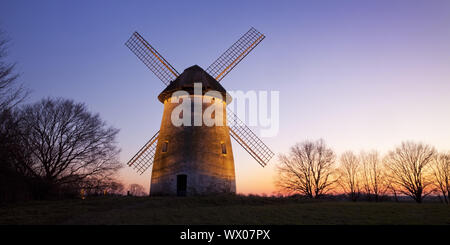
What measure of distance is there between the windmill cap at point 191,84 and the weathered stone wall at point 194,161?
2.96ft

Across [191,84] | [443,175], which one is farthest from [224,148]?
[443,175]

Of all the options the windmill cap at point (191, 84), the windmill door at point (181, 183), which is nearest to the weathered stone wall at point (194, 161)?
the windmill door at point (181, 183)

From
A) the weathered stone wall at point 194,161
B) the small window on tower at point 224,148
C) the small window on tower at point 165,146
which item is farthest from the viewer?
the small window on tower at point 224,148

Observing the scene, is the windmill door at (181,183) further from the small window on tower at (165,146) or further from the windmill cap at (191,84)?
the windmill cap at (191,84)

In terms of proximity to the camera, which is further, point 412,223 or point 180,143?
point 180,143

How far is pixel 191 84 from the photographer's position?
19.3 metres

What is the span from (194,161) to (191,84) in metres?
5.18

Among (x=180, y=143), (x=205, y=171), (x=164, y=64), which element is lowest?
(x=205, y=171)

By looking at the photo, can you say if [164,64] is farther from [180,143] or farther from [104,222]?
[104,222]

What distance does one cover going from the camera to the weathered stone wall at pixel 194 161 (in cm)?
1792

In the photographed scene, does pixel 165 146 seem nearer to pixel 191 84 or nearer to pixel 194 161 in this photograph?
pixel 194 161

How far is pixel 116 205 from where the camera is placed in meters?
14.5
